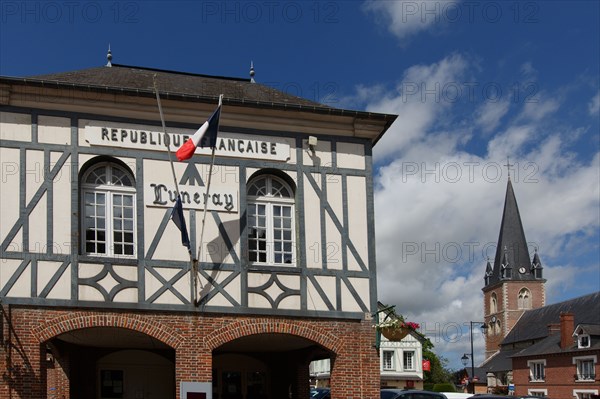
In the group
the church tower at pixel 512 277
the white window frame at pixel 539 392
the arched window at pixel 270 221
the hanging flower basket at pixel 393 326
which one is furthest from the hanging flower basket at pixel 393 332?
the church tower at pixel 512 277

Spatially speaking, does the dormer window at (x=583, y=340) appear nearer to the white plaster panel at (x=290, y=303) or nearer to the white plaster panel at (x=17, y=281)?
the white plaster panel at (x=290, y=303)

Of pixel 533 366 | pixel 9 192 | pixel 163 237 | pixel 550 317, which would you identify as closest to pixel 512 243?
pixel 550 317

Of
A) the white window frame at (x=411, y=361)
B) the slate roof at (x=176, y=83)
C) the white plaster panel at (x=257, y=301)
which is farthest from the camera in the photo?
the white window frame at (x=411, y=361)

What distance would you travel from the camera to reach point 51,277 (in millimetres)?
13078

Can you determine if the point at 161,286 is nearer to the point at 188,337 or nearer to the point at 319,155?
the point at 188,337

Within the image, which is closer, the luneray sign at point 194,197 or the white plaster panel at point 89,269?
the white plaster panel at point 89,269

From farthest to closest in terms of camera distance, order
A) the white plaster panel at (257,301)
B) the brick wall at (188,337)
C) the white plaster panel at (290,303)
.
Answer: the white plaster panel at (290,303) → the white plaster panel at (257,301) → the brick wall at (188,337)

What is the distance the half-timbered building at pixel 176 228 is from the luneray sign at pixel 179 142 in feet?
0.07

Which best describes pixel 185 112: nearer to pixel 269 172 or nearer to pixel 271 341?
pixel 269 172

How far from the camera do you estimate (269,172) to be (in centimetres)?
1474

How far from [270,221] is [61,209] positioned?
3749 mm

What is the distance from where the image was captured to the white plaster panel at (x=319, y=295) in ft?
47.2

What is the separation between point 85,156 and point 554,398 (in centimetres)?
4234

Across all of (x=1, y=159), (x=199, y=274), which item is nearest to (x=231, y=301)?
(x=199, y=274)
